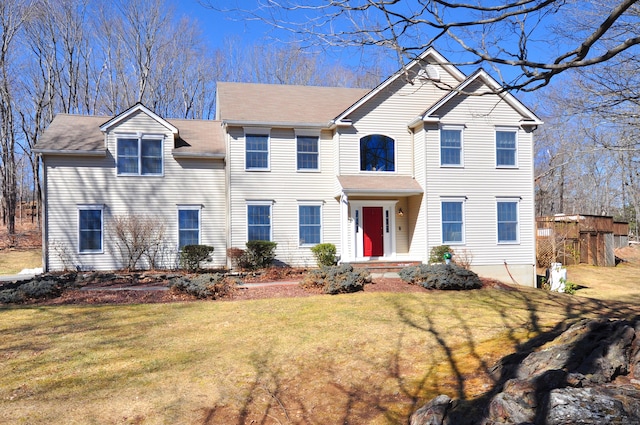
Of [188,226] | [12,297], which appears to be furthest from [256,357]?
[188,226]

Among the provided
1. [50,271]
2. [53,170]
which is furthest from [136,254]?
[53,170]

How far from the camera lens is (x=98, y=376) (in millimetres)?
7492

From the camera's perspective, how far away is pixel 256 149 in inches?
752

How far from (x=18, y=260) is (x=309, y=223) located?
1424cm

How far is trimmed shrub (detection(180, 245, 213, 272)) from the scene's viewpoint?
18.1 m

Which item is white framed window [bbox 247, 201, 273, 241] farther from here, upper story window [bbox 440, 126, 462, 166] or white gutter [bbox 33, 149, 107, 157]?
upper story window [bbox 440, 126, 462, 166]

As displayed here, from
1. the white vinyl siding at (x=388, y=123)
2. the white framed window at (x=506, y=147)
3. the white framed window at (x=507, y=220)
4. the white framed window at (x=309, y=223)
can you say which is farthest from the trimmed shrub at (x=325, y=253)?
the white framed window at (x=506, y=147)

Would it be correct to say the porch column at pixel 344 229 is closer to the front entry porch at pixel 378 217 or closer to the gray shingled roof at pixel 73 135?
the front entry porch at pixel 378 217

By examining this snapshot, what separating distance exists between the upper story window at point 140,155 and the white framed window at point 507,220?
1345 cm

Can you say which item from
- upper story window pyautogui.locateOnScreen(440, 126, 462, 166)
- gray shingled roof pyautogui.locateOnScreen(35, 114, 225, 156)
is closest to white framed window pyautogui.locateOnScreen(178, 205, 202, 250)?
gray shingled roof pyautogui.locateOnScreen(35, 114, 225, 156)

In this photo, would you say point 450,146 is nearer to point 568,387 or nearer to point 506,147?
point 506,147

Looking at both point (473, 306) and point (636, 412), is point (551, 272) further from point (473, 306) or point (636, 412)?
point (636, 412)

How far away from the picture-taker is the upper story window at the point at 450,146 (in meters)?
18.9

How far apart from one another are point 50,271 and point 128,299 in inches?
279
